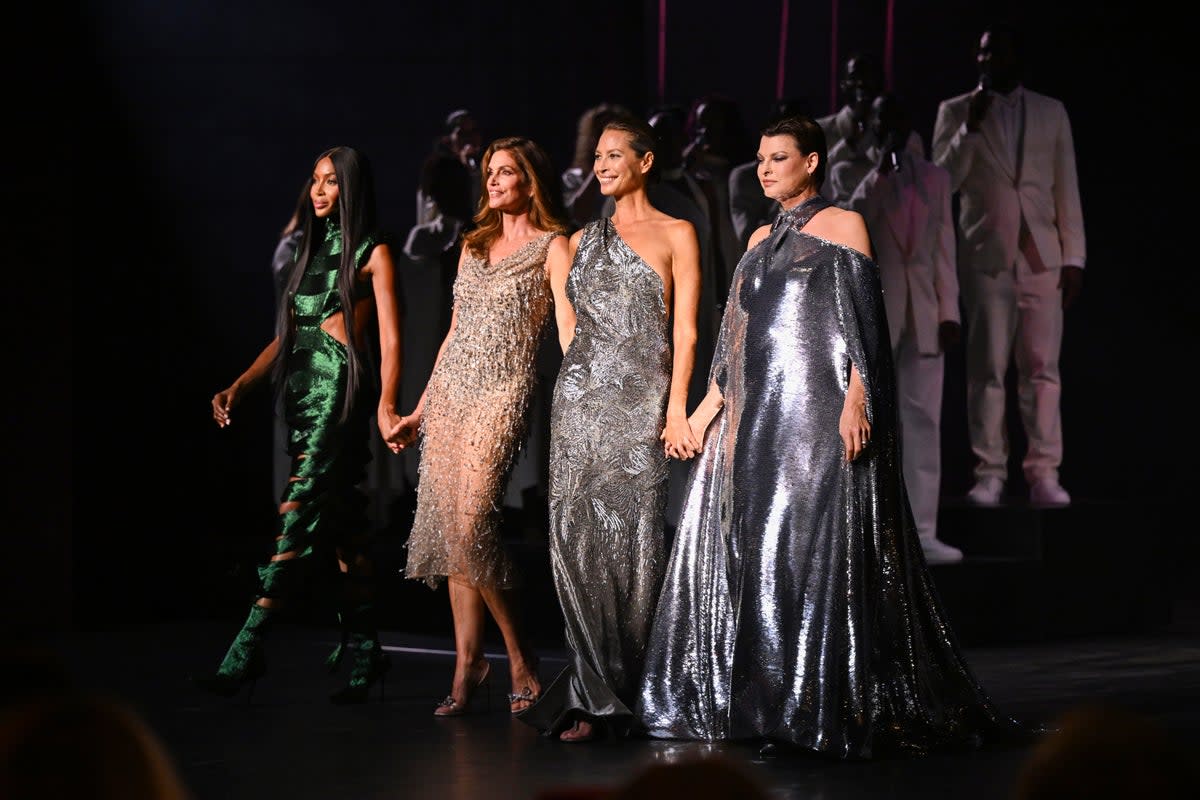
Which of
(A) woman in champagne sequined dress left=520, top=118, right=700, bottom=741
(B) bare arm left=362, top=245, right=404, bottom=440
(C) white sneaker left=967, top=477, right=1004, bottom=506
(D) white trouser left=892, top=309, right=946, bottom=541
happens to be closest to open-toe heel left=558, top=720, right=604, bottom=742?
(A) woman in champagne sequined dress left=520, top=118, right=700, bottom=741

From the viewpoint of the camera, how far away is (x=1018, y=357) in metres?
7.30

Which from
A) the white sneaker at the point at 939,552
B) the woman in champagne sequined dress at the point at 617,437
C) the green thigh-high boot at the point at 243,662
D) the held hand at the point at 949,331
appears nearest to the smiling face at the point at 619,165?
the woman in champagne sequined dress at the point at 617,437

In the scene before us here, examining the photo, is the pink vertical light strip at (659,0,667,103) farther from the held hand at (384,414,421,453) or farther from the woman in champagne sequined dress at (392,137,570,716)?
the held hand at (384,414,421,453)

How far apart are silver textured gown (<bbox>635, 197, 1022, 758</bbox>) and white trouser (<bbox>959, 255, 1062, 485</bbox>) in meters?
3.11

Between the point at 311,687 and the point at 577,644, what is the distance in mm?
1497

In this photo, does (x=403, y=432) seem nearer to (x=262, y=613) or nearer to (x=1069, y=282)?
(x=262, y=613)

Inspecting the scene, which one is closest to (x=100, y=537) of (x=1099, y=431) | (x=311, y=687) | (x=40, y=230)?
(x=40, y=230)

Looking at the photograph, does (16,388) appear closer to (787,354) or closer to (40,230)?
(40,230)

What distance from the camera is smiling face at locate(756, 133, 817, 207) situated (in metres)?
4.28

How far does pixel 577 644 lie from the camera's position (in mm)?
4500

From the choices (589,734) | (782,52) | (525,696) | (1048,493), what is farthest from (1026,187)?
(589,734)

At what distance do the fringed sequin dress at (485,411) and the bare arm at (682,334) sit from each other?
0.47 meters

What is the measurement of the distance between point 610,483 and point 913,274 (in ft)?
8.74

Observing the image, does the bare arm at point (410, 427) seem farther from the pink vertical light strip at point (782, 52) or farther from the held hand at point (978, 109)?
the pink vertical light strip at point (782, 52)
